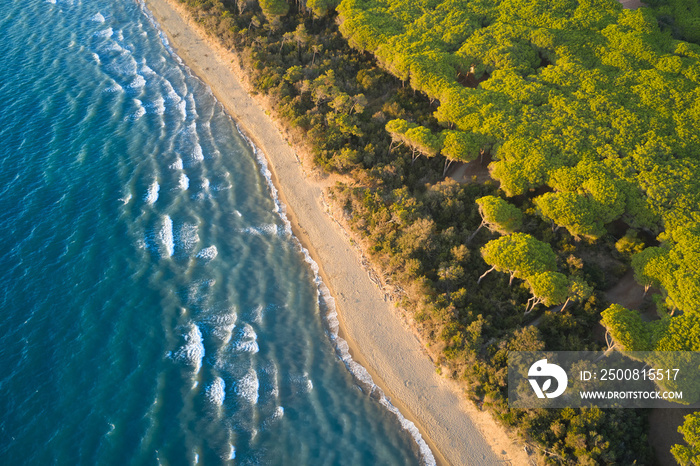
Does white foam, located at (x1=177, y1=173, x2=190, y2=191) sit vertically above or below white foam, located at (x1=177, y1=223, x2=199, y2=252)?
above

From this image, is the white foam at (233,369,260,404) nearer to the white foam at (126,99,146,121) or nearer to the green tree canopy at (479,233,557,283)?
the green tree canopy at (479,233,557,283)

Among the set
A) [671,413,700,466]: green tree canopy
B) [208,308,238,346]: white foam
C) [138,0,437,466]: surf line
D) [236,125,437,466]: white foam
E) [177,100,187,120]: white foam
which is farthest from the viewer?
[177,100,187,120]: white foam

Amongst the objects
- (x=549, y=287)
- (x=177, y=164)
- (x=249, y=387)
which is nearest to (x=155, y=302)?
(x=249, y=387)

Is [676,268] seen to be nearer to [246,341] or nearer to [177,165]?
[246,341]

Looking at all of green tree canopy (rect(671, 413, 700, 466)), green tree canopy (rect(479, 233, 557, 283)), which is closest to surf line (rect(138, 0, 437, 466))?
green tree canopy (rect(479, 233, 557, 283))

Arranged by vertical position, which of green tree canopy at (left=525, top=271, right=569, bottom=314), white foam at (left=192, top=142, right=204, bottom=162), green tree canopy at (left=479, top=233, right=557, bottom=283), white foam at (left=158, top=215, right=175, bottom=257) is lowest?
white foam at (left=158, top=215, right=175, bottom=257)

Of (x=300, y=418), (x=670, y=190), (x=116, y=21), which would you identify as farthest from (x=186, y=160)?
(x=670, y=190)

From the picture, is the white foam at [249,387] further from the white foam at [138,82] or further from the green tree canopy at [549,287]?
the white foam at [138,82]

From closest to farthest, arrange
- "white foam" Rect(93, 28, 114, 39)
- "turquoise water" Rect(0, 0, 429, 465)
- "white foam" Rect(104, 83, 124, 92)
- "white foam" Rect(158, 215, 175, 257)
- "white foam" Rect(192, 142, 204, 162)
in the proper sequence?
"turquoise water" Rect(0, 0, 429, 465) → "white foam" Rect(158, 215, 175, 257) → "white foam" Rect(192, 142, 204, 162) → "white foam" Rect(104, 83, 124, 92) → "white foam" Rect(93, 28, 114, 39)
